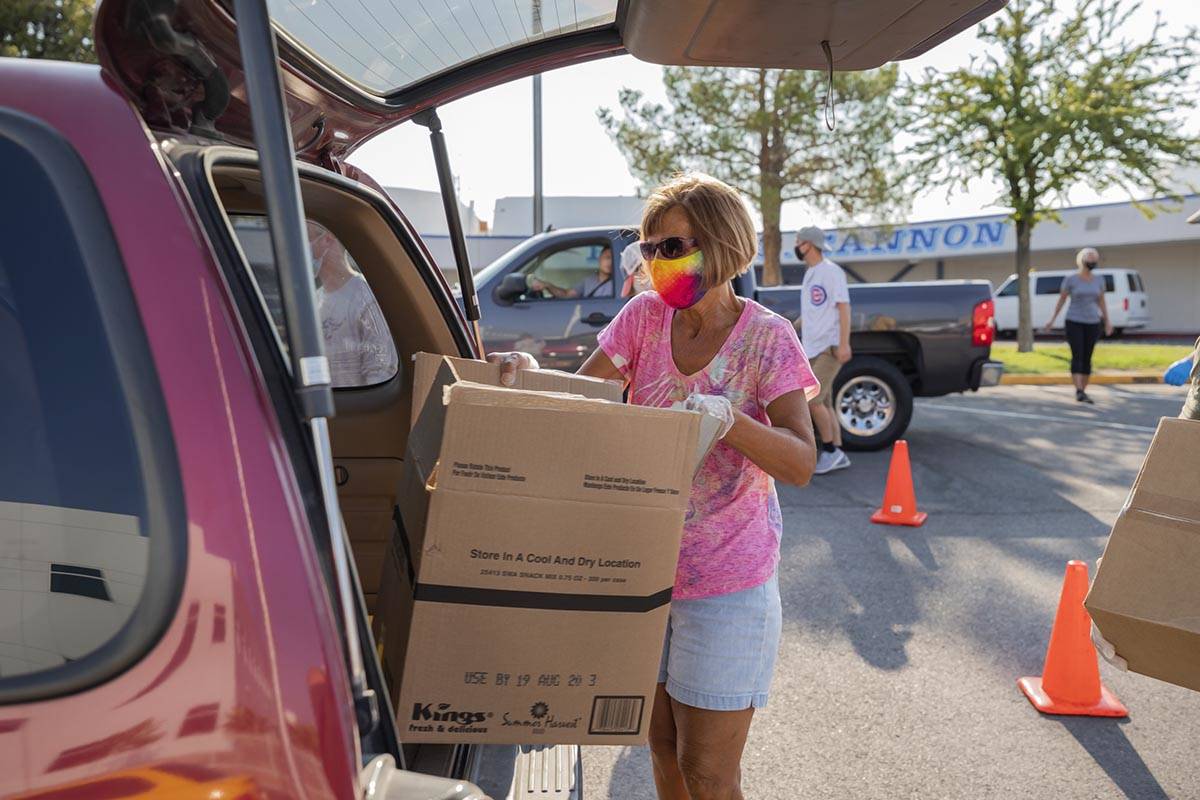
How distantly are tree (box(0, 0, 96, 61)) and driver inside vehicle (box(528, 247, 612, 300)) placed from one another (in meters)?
10.6

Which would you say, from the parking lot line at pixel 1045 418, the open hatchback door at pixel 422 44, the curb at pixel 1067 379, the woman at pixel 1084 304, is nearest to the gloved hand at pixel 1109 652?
the open hatchback door at pixel 422 44

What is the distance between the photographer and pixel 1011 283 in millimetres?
30516

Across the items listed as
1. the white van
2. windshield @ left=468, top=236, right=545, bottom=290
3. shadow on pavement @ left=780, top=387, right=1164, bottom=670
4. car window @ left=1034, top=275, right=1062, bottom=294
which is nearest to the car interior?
shadow on pavement @ left=780, top=387, right=1164, bottom=670

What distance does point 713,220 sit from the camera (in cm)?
246

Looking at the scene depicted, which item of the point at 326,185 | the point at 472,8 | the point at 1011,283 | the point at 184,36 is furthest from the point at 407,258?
the point at 1011,283

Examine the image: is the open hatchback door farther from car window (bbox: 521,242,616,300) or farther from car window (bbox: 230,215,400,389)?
car window (bbox: 521,242,616,300)

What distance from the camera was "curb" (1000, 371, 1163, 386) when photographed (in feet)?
51.3

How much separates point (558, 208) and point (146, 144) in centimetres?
3356

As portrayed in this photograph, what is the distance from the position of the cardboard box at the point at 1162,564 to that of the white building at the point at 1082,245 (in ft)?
98.0

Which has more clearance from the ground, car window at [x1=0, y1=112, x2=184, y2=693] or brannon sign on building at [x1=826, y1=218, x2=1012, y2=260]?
brannon sign on building at [x1=826, y1=218, x2=1012, y2=260]

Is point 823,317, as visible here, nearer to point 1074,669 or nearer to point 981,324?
point 981,324

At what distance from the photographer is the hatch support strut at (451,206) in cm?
286

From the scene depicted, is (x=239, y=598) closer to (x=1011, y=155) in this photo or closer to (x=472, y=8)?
(x=472, y=8)

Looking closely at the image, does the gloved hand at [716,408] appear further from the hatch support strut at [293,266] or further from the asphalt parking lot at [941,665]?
the asphalt parking lot at [941,665]
